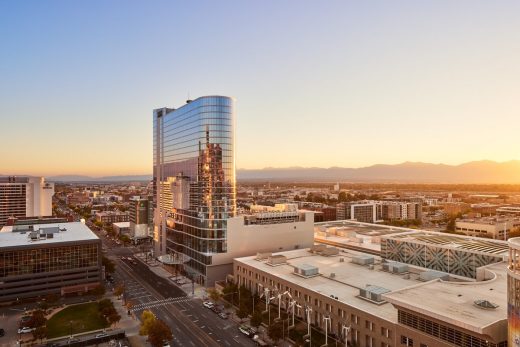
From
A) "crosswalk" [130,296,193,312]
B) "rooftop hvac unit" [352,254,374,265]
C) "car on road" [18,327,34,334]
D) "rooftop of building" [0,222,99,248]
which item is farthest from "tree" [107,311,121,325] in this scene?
"rooftop hvac unit" [352,254,374,265]

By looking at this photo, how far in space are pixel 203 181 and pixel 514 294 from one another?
82704mm

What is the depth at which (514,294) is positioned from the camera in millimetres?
40688

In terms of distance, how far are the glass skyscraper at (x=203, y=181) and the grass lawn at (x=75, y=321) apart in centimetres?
2985

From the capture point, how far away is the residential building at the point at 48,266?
314 ft

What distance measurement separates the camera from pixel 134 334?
73812 mm

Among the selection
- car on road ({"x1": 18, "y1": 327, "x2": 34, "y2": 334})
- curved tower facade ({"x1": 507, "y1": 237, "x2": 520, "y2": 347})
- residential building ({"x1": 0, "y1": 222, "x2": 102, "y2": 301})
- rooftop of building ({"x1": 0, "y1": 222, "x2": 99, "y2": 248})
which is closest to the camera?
curved tower facade ({"x1": 507, "y1": 237, "x2": 520, "y2": 347})

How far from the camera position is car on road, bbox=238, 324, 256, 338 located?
70.9 meters

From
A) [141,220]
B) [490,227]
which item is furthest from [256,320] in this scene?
[490,227]

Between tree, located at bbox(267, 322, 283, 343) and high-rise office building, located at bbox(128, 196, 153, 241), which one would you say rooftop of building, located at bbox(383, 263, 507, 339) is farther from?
high-rise office building, located at bbox(128, 196, 153, 241)

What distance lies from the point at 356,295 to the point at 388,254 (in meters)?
29.6

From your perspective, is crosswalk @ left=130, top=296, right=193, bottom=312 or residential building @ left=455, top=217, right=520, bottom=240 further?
residential building @ left=455, top=217, right=520, bottom=240

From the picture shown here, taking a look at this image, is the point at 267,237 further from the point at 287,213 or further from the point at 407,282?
the point at 407,282

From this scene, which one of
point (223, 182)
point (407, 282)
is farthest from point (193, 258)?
point (407, 282)

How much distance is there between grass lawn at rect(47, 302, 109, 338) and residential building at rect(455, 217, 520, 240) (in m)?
→ 170
